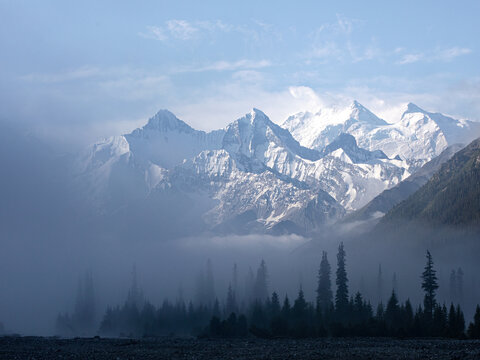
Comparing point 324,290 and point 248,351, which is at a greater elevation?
point 324,290

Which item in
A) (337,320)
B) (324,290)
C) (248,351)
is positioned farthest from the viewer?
(324,290)

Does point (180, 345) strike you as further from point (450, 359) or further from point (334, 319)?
point (334, 319)

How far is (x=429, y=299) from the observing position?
129750mm

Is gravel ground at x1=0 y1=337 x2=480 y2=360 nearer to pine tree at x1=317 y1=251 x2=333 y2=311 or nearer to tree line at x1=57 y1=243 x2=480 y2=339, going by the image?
tree line at x1=57 y1=243 x2=480 y2=339

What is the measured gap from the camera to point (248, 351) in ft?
226

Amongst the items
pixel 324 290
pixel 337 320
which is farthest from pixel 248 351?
pixel 324 290

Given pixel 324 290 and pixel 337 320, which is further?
pixel 324 290

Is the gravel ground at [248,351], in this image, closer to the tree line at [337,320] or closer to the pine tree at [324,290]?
the tree line at [337,320]

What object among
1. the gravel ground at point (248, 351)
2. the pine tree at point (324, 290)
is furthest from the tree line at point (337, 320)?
the gravel ground at point (248, 351)

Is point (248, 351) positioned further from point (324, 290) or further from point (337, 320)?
point (324, 290)

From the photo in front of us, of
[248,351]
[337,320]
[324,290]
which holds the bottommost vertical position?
[248,351]

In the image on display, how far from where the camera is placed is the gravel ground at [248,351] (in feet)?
208

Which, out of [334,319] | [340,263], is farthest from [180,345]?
[340,263]

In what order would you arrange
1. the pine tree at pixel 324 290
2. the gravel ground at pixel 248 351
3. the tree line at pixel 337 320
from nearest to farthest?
1. the gravel ground at pixel 248 351
2. the tree line at pixel 337 320
3. the pine tree at pixel 324 290
